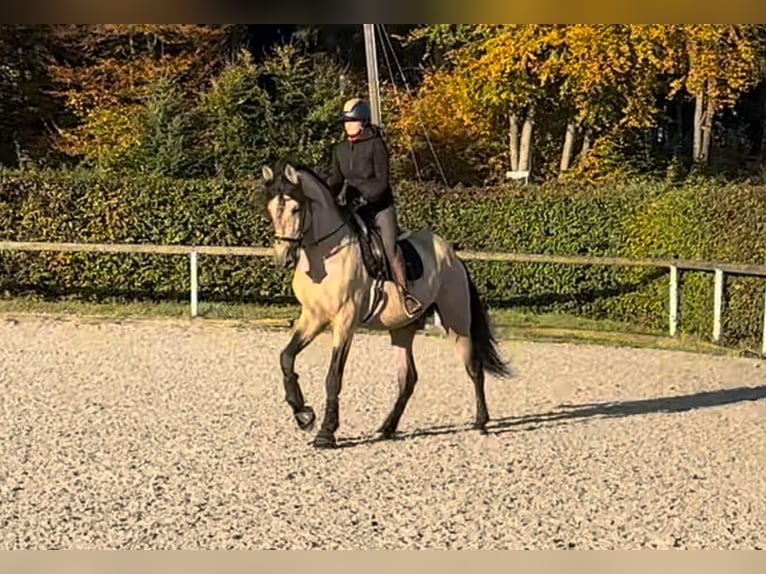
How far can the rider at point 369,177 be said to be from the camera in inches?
212

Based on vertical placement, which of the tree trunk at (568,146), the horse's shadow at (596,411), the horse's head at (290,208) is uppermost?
the tree trunk at (568,146)

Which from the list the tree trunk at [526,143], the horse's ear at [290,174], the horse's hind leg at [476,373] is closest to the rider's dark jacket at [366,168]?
the horse's ear at [290,174]

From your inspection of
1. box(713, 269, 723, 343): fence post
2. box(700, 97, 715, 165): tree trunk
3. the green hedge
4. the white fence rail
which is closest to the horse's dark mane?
box(713, 269, 723, 343): fence post

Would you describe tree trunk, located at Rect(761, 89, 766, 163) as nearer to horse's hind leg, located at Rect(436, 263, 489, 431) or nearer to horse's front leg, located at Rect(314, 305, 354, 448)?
horse's hind leg, located at Rect(436, 263, 489, 431)

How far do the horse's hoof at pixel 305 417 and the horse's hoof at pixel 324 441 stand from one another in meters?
0.10

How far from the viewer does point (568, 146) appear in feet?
60.6

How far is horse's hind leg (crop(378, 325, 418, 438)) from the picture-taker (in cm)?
615

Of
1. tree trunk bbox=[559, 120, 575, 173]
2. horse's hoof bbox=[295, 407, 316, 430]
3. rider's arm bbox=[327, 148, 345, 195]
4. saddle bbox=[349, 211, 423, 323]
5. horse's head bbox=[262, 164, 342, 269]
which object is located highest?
tree trunk bbox=[559, 120, 575, 173]

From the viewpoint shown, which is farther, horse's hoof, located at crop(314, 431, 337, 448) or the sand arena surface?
horse's hoof, located at crop(314, 431, 337, 448)

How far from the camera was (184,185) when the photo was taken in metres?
13.0

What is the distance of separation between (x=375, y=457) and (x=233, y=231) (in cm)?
778

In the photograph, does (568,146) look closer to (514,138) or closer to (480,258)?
(514,138)

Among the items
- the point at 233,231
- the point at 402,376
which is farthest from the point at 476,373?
the point at 233,231

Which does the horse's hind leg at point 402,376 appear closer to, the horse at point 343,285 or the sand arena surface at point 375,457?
the horse at point 343,285
